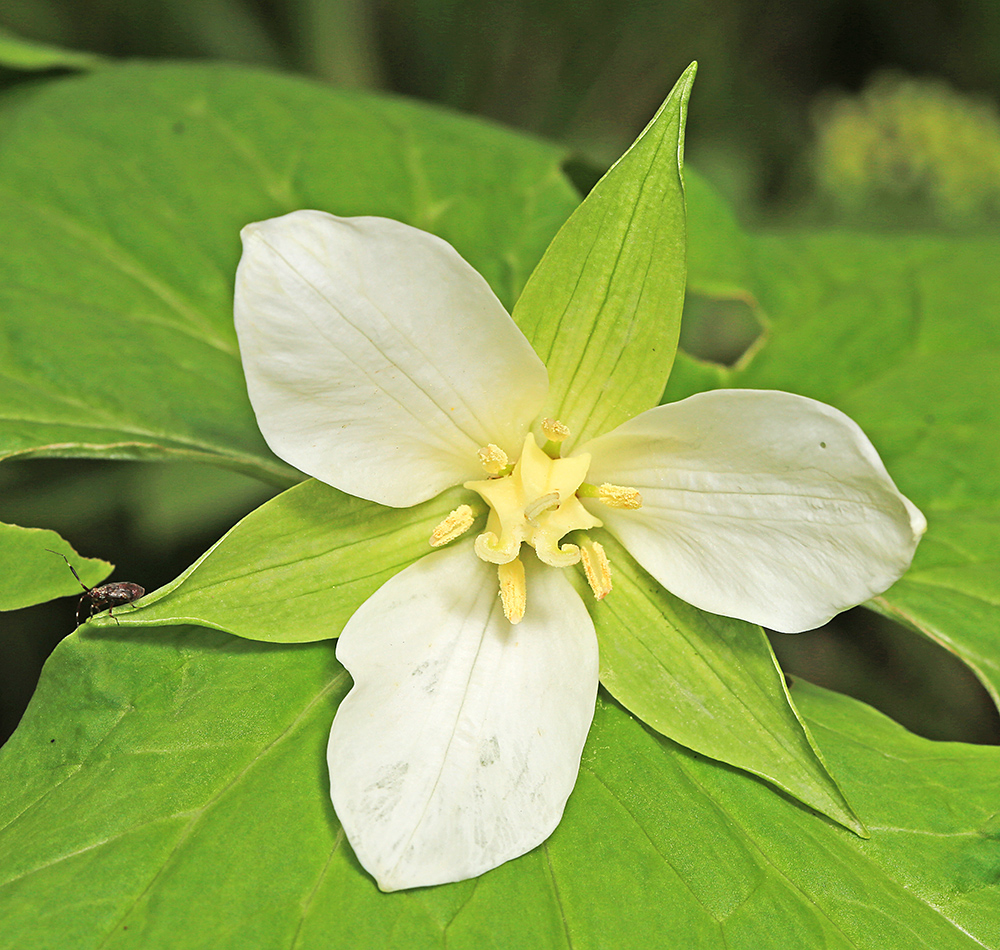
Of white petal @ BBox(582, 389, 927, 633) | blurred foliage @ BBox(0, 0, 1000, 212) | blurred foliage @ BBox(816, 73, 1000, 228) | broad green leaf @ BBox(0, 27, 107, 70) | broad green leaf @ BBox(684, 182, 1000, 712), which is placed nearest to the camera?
white petal @ BBox(582, 389, 927, 633)

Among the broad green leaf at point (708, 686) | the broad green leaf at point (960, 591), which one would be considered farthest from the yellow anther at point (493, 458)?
the broad green leaf at point (960, 591)

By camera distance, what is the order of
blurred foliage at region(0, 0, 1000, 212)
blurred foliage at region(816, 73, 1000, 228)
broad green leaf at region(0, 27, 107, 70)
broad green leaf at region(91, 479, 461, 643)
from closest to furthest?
broad green leaf at region(91, 479, 461, 643) → broad green leaf at region(0, 27, 107, 70) → blurred foliage at region(816, 73, 1000, 228) → blurred foliage at region(0, 0, 1000, 212)

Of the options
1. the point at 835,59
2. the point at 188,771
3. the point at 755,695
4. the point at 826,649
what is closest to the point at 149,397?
the point at 188,771

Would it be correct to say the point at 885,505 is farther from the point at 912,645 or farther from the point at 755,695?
the point at 912,645

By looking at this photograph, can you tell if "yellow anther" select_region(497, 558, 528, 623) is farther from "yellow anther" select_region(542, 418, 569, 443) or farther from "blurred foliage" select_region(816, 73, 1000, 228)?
"blurred foliage" select_region(816, 73, 1000, 228)

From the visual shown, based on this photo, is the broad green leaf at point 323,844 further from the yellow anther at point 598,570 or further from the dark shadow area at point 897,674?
the dark shadow area at point 897,674

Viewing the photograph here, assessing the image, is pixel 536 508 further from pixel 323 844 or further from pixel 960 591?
pixel 960 591

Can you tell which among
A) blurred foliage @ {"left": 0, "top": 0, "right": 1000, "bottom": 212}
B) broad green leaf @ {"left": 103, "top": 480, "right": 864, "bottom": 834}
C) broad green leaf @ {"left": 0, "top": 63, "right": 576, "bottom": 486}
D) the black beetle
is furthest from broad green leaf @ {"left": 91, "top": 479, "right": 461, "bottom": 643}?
blurred foliage @ {"left": 0, "top": 0, "right": 1000, "bottom": 212}
